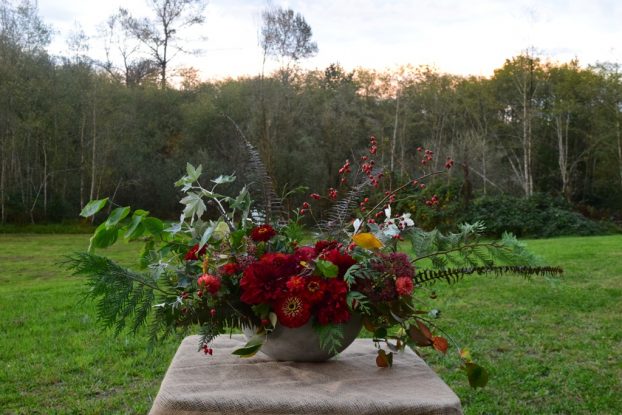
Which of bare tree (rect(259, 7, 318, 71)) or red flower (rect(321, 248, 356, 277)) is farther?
bare tree (rect(259, 7, 318, 71))

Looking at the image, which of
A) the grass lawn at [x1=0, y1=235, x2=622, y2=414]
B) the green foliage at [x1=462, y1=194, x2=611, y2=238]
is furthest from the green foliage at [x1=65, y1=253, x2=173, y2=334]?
the green foliage at [x1=462, y1=194, x2=611, y2=238]

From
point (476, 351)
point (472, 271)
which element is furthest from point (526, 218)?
point (472, 271)

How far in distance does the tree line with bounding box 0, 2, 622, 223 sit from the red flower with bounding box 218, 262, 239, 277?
20.5 meters

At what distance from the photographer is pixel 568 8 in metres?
15.5

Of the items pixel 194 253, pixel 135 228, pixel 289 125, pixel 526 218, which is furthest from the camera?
pixel 289 125

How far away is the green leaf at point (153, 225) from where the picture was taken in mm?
2074

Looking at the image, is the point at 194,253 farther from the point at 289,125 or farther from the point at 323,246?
the point at 289,125

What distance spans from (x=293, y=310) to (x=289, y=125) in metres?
Answer: 23.5

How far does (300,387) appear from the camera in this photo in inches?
68.4

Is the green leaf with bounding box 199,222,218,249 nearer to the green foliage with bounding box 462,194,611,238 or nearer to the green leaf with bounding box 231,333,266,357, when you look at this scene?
the green leaf with bounding box 231,333,266,357

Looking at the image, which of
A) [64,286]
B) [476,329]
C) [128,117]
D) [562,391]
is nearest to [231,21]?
[128,117]

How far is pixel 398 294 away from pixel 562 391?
9.46ft

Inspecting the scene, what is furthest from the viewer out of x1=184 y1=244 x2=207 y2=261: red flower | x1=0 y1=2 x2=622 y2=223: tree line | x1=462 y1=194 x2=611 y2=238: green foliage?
x1=0 y1=2 x2=622 y2=223: tree line

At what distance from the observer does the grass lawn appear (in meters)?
4.07
